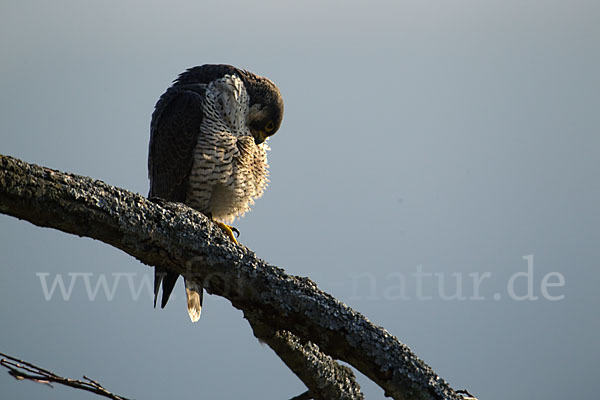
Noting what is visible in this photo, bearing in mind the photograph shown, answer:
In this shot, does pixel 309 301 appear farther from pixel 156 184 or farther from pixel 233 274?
pixel 156 184

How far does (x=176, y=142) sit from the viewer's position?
159 inches

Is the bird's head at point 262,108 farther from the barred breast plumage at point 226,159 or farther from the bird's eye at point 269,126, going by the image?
the barred breast plumage at point 226,159

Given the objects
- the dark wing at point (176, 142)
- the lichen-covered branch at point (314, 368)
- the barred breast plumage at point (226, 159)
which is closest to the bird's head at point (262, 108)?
the barred breast plumage at point (226, 159)

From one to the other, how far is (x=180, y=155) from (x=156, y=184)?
288 millimetres

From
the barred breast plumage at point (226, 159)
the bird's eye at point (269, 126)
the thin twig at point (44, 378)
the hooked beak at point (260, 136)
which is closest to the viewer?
the thin twig at point (44, 378)

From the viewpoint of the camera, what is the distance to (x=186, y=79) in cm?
441

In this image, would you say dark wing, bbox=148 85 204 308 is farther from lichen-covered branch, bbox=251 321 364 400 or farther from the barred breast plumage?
lichen-covered branch, bbox=251 321 364 400

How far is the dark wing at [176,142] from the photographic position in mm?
4016

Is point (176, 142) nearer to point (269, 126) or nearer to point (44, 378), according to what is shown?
point (269, 126)

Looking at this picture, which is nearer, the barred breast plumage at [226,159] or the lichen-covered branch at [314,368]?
the lichen-covered branch at [314,368]

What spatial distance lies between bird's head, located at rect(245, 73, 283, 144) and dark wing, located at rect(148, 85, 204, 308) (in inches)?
16.4

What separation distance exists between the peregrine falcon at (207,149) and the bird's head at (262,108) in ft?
0.11

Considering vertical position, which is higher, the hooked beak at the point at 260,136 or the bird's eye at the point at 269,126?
the bird's eye at the point at 269,126

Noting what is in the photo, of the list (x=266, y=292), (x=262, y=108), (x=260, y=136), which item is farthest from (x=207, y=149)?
(x=266, y=292)
